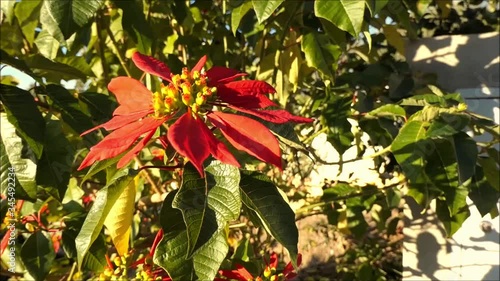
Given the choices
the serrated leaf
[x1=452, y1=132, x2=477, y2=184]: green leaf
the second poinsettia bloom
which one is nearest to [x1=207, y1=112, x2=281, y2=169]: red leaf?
the second poinsettia bloom

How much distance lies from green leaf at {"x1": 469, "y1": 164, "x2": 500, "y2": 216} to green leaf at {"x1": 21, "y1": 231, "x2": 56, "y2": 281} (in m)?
0.92

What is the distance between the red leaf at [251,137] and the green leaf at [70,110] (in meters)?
0.45

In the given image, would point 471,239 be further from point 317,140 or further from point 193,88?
point 193,88

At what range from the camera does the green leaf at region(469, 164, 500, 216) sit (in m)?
1.28

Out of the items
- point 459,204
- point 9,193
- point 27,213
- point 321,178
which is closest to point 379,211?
point 321,178

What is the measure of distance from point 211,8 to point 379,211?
0.90 m

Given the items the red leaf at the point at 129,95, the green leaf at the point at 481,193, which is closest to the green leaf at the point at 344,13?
the red leaf at the point at 129,95

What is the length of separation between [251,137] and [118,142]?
0.15m

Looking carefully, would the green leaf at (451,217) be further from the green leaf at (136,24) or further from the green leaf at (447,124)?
the green leaf at (136,24)

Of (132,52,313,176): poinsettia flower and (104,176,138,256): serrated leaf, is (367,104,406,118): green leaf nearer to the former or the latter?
(132,52,313,176): poinsettia flower

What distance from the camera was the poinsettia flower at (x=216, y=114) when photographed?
24.5 inches

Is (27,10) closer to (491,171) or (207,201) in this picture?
(207,201)

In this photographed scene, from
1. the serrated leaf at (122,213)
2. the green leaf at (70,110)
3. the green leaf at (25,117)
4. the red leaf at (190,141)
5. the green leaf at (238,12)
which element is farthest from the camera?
the green leaf at (238,12)

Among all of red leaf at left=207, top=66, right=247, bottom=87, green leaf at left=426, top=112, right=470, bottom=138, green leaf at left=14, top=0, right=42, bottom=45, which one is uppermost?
red leaf at left=207, top=66, right=247, bottom=87
